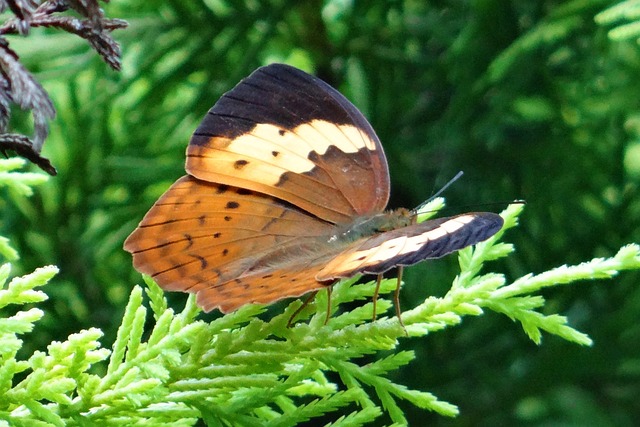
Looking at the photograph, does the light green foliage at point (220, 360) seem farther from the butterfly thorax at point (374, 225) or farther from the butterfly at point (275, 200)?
the butterfly thorax at point (374, 225)

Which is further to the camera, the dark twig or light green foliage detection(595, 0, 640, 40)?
light green foliage detection(595, 0, 640, 40)

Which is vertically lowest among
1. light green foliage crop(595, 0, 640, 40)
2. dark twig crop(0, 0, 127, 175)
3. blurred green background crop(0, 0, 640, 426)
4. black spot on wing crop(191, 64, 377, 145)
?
blurred green background crop(0, 0, 640, 426)

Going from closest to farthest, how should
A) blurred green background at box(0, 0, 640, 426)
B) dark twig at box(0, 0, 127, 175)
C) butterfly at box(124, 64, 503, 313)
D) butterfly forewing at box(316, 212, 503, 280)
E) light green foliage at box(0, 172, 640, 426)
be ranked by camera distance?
dark twig at box(0, 0, 127, 175)
light green foliage at box(0, 172, 640, 426)
butterfly forewing at box(316, 212, 503, 280)
butterfly at box(124, 64, 503, 313)
blurred green background at box(0, 0, 640, 426)

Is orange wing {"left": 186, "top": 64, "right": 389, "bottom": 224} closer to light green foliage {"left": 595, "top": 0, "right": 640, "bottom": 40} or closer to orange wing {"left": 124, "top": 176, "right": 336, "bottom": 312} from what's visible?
orange wing {"left": 124, "top": 176, "right": 336, "bottom": 312}

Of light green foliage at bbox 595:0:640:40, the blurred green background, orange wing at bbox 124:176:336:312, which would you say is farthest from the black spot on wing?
the blurred green background

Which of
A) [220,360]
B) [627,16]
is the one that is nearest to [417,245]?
[220,360]

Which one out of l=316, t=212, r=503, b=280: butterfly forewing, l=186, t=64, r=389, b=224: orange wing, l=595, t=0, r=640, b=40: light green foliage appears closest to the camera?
l=316, t=212, r=503, b=280: butterfly forewing

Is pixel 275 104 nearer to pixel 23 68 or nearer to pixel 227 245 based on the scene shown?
pixel 227 245

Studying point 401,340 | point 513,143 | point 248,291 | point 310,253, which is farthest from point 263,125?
point 513,143
